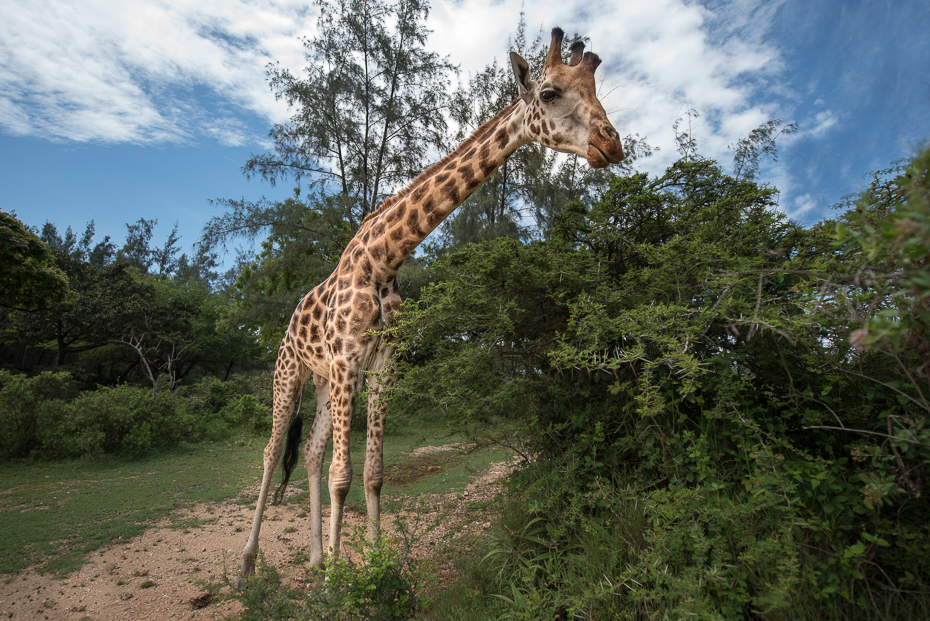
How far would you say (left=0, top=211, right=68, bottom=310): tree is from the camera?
319 inches

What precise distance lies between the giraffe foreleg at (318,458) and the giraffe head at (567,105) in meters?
3.35

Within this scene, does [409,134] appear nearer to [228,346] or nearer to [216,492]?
[216,492]

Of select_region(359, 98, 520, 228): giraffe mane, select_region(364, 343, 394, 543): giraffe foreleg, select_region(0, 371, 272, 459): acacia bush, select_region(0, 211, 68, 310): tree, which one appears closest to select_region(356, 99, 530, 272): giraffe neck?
select_region(359, 98, 520, 228): giraffe mane

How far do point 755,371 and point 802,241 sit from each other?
846 mm

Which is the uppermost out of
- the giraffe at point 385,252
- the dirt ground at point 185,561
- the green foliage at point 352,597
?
the giraffe at point 385,252

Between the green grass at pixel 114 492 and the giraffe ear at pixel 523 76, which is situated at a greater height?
the giraffe ear at pixel 523 76

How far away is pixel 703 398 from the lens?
2711mm

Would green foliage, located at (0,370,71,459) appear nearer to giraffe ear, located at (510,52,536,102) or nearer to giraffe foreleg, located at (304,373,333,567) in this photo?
giraffe foreleg, located at (304,373,333,567)

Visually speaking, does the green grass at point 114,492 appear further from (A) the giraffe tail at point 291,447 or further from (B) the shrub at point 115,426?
(A) the giraffe tail at point 291,447

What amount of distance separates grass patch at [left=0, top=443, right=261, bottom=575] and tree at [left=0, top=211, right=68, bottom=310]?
3.54m

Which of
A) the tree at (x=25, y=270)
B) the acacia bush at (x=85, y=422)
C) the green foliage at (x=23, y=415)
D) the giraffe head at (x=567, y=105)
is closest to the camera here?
the giraffe head at (x=567, y=105)

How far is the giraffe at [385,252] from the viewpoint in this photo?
10.3 feet

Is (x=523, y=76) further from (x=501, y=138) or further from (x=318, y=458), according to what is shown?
(x=318, y=458)

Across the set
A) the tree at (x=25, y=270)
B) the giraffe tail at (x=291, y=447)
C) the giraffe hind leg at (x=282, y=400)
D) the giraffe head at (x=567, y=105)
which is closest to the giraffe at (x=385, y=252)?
the giraffe head at (x=567, y=105)
